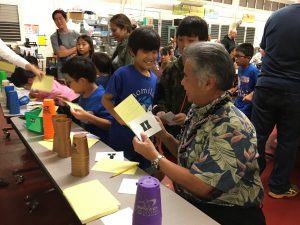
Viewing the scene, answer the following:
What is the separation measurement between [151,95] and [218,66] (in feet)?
2.83

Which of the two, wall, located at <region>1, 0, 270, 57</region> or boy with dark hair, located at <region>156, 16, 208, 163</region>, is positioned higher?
wall, located at <region>1, 0, 270, 57</region>

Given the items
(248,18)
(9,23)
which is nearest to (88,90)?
(9,23)

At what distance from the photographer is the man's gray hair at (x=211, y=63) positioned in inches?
43.0

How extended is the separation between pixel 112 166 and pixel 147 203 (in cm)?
58

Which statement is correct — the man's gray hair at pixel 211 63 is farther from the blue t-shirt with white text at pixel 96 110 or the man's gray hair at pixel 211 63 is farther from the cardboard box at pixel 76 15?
the cardboard box at pixel 76 15

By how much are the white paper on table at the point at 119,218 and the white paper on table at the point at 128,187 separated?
0.13 metres

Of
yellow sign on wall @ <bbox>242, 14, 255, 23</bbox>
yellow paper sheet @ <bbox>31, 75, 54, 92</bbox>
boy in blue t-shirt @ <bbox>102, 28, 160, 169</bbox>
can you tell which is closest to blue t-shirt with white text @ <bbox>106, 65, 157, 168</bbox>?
boy in blue t-shirt @ <bbox>102, 28, 160, 169</bbox>

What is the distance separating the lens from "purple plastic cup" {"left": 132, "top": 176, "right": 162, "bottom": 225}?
33.5 inches

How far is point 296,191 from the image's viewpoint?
104 inches

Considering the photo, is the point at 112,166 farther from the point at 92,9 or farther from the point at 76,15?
the point at 92,9

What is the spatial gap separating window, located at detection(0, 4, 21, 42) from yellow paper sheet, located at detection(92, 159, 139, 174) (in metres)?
6.28

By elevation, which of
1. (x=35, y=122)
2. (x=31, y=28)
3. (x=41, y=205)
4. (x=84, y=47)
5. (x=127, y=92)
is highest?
(x=31, y=28)

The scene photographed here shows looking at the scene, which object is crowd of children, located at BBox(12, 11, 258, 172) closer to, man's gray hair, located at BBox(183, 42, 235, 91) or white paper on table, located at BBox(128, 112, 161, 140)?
white paper on table, located at BBox(128, 112, 161, 140)

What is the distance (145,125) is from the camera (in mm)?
1341
